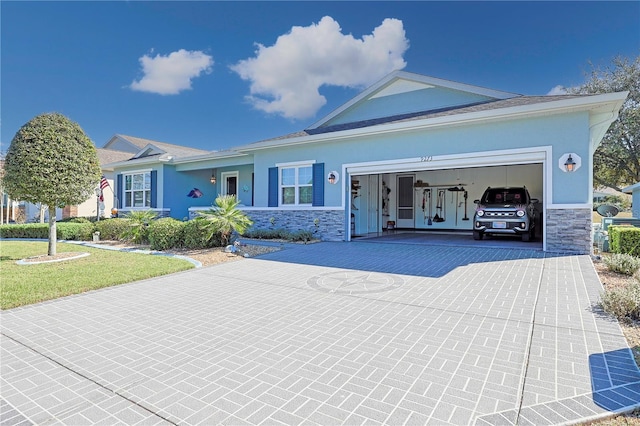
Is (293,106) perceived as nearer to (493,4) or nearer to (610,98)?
(493,4)

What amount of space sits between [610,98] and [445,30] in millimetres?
8335

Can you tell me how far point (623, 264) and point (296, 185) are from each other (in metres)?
10.2

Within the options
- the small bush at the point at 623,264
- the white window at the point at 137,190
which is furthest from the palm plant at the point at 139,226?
the small bush at the point at 623,264

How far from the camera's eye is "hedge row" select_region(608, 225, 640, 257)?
322 inches

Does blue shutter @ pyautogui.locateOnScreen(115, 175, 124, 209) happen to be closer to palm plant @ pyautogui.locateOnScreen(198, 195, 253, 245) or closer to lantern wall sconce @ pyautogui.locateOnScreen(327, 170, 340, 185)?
palm plant @ pyautogui.locateOnScreen(198, 195, 253, 245)

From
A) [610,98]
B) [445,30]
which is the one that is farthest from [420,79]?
[610,98]

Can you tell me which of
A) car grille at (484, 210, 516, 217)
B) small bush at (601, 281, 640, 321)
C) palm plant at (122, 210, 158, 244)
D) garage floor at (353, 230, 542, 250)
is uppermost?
car grille at (484, 210, 516, 217)

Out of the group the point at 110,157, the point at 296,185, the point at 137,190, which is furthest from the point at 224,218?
the point at 110,157

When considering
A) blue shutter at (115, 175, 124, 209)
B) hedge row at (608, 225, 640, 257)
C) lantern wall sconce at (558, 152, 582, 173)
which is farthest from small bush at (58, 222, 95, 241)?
hedge row at (608, 225, 640, 257)

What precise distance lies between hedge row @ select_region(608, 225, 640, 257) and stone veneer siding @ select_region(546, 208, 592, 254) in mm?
591

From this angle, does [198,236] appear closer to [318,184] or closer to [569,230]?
[318,184]

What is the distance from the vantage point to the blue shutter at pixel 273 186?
1446 cm

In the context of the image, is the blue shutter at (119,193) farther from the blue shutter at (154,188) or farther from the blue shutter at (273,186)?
the blue shutter at (273,186)

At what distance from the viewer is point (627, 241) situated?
27.4 ft
